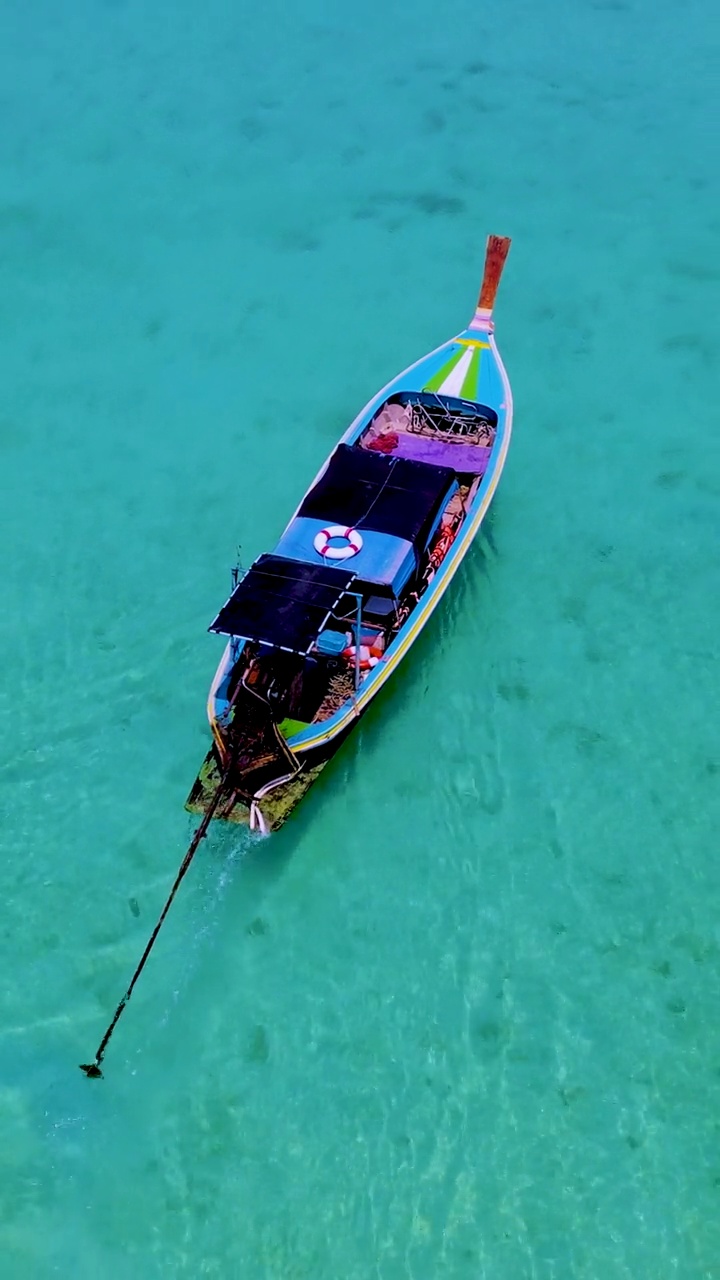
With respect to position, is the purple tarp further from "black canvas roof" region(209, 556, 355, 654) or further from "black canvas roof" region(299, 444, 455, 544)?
"black canvas roof" region(209, 556, 355, 654)

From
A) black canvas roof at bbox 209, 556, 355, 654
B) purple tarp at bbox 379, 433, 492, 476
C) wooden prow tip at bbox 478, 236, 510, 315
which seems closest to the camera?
black canvas roof at bbox 209, 556, 355, 654

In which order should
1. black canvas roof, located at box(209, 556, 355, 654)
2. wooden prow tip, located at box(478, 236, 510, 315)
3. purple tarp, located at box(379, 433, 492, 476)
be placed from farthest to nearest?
wooden prow tip, located at box(478, 236, 510, 315) < purple tarp, located at box(379, 433, 492, 476) < black canvas roof, located at box(209, 556, 355, 654)

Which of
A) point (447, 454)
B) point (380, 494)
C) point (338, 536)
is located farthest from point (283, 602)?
point (447, 454)

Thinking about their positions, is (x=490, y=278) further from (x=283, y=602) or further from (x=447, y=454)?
(x=283, y=602)

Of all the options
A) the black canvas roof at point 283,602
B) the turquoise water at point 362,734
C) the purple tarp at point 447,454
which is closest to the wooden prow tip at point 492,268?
the turquoise water at point 362,734

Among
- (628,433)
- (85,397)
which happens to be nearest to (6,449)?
(85,397)

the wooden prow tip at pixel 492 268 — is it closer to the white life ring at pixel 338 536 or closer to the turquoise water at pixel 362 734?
the turquoise water at pixel 362 734

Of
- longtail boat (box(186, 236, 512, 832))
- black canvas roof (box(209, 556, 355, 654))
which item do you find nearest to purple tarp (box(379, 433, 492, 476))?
longtail boat (box(186, 236, 512, 832))
